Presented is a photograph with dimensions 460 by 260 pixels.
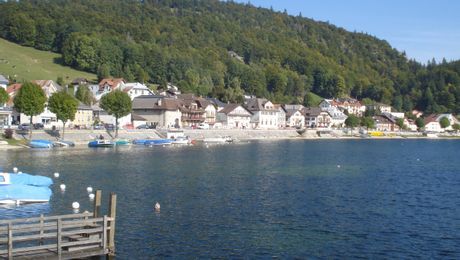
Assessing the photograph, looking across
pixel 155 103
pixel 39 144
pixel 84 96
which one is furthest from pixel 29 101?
pixel 155 103

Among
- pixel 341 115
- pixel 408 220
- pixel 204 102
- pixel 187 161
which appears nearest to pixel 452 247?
pixel 408 220

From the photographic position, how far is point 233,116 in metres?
152

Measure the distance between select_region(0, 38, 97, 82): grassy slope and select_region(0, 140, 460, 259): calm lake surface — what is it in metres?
90.5

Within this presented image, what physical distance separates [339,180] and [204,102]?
96548 millimetres

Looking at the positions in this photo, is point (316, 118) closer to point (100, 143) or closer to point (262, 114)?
point (262, 114)

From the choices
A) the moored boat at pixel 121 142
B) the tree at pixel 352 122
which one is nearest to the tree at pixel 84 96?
the moored boat at pixel 121 142

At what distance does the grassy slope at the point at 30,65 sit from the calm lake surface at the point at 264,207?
297ft

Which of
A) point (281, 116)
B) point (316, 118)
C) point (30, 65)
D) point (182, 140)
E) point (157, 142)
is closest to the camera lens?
point (157, 142)

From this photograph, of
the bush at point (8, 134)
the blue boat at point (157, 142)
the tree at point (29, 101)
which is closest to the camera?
→ the bush at point (8, 134)

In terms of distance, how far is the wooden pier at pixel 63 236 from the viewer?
68.9ft

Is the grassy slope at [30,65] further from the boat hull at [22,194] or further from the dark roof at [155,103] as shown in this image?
the boat hull at [22,194]

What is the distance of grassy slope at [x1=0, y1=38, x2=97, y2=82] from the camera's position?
150 m

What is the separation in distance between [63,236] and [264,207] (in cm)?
1677

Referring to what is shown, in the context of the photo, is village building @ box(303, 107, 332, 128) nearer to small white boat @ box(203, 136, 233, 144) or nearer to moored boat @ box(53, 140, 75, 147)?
small white boat @ box(203, 136, 233, 144)
